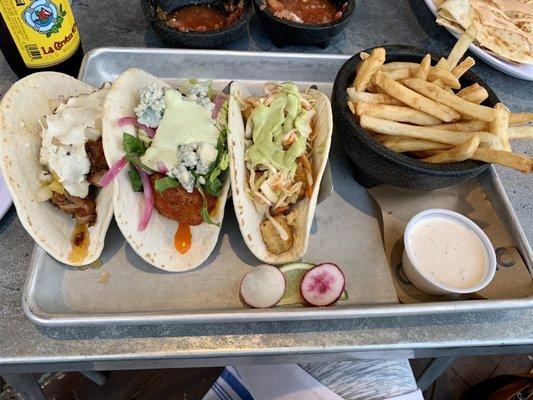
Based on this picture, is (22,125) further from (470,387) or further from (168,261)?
(470,387)

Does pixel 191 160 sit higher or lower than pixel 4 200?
higher


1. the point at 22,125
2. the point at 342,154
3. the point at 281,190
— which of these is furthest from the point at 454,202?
the point at 22,125

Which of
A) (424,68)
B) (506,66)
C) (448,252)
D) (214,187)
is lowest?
(448,252)

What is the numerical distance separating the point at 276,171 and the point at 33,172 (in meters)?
0.81

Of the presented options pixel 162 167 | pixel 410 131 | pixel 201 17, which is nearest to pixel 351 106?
pixel 410 131

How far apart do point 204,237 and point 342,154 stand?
72 cm

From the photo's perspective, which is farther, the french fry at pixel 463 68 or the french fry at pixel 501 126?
the french fry at pixel 463 68

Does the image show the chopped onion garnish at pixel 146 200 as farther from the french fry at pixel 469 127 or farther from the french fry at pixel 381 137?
the french fry at pixel 469 127

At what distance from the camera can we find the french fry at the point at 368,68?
1.57m

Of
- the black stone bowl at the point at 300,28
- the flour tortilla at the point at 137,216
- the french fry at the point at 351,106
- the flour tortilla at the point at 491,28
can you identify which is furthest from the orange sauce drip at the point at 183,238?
the flour tortilla at the point at 491,28

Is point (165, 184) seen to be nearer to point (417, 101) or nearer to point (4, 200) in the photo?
point (4, 200)

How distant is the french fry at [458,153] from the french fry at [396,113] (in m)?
0.13

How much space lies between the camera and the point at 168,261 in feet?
5.07

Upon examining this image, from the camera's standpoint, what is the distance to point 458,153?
1.48m
